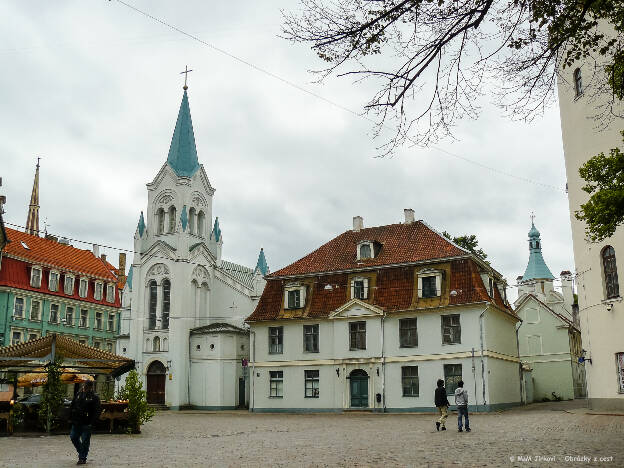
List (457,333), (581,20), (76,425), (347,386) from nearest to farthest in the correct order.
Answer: (581,20)
(76,425)
(457,333)
(347,386)

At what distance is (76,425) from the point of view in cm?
1223

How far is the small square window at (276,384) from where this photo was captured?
3950 cm

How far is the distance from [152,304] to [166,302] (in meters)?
1.49

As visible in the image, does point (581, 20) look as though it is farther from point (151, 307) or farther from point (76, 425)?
point (151, 307)

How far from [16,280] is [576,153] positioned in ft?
135

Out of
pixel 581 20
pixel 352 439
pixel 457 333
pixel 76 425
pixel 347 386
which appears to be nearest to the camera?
pixel 581 20

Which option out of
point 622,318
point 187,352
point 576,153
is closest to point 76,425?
point 622,318

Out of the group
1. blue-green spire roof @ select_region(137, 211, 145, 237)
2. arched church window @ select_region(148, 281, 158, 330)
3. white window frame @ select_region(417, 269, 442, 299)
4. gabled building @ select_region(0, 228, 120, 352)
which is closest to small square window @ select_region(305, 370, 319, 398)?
white window frame @ select_region(417, 269, 442, 299)

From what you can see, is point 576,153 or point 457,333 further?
point 457,333

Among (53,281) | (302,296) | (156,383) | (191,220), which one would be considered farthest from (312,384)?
(53,281)

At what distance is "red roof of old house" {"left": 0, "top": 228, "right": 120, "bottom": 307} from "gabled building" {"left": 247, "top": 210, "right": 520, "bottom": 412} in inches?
822

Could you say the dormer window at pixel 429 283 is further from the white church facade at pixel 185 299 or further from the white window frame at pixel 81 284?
the white window frame at pixel 81 284

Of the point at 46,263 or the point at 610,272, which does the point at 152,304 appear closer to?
the point at 46,263

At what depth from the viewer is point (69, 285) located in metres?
54.5
